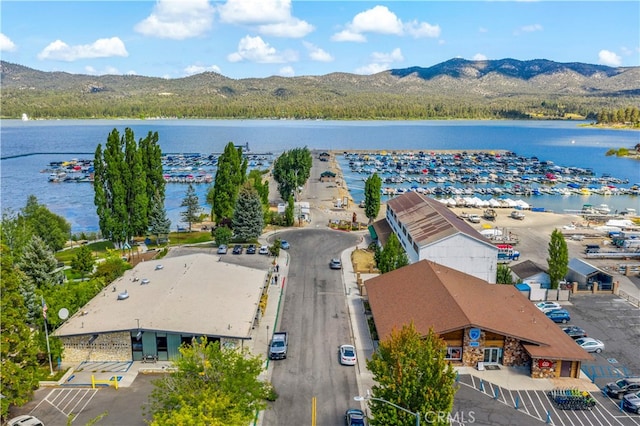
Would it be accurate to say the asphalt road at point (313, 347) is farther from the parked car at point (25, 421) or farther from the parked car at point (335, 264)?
the parked car at point (25, 421)

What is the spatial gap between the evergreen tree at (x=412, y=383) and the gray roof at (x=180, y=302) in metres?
12.0

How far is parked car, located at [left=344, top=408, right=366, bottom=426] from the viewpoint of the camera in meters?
24.5

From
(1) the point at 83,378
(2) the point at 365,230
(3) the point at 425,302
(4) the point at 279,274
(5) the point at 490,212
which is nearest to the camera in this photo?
(1) the point at 83,378

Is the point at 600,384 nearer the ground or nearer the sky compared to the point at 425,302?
nearer the ground

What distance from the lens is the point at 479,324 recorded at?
100ft

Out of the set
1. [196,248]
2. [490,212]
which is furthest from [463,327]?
[490,212]

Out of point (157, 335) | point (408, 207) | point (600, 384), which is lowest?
point (600, 384)

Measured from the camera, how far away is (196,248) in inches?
2251

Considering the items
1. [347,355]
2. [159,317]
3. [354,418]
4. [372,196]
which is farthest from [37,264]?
[372,196]

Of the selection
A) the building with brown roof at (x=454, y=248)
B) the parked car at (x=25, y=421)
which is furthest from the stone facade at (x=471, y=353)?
the parked car at (x=25, y=421)

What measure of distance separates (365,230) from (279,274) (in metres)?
22.6

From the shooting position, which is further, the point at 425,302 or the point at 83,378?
the point at 425,302

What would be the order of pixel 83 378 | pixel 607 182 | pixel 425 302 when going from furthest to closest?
1. pixel 607 182
2. pixel 425 302
3. pixel 83 378

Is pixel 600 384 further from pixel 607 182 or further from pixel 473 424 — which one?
pixel 607 182
